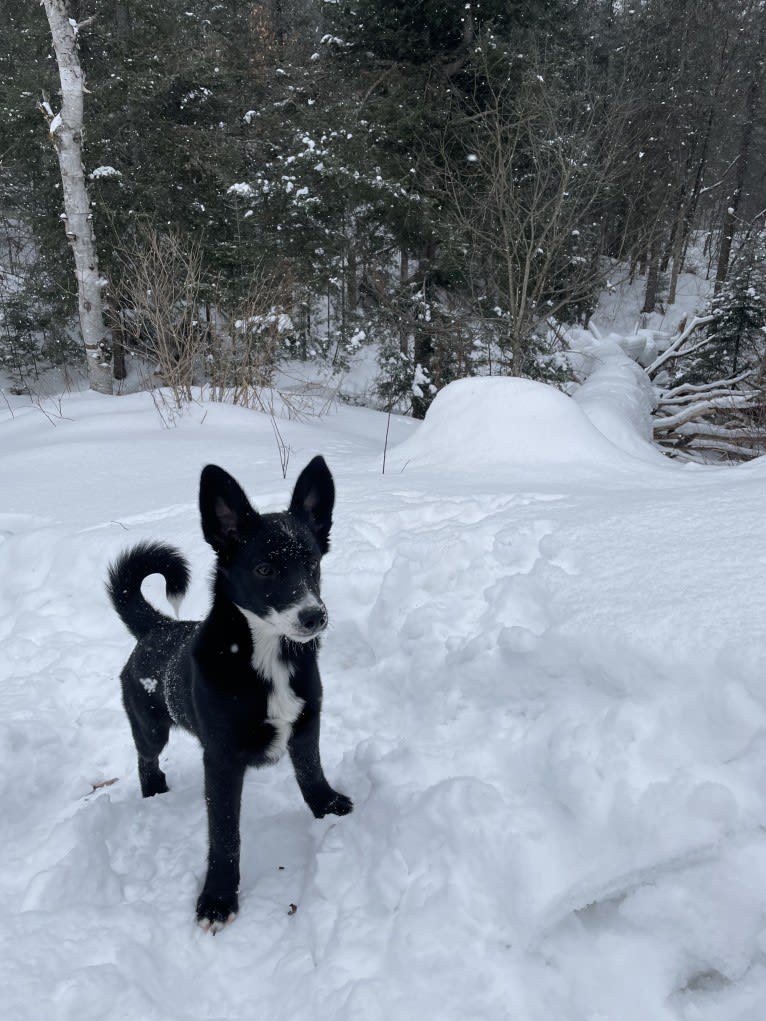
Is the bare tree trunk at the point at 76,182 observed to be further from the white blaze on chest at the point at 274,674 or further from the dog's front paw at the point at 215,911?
the dog's front paw at the point at 215,911

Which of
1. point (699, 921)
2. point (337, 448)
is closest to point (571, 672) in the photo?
point (699, 921)

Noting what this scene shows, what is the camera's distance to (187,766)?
2.89 meters

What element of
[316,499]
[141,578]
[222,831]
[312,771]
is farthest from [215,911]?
[316,499]

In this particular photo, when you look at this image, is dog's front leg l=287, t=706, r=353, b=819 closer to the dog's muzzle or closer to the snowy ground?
the snowy ground

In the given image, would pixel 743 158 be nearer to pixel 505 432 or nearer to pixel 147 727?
pixel 505 432

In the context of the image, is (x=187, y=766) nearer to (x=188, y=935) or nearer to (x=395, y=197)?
(x=188, y=935)

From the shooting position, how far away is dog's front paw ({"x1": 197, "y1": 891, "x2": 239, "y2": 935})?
2.07 metres

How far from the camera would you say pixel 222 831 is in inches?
85.7

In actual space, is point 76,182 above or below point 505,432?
above

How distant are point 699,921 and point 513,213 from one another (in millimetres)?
11413

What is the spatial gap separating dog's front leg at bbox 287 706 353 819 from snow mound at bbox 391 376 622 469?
307cm

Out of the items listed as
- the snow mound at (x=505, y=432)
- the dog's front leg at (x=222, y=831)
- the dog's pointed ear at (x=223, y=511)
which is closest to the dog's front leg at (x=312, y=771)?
the dog's front leg at (x=222, y=831)

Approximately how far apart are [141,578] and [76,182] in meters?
9.89

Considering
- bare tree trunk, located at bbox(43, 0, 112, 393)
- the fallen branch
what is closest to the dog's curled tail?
bare tree trunk, located at bbox(43, 0, 112, 393)
